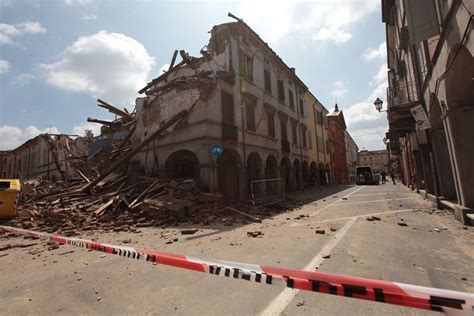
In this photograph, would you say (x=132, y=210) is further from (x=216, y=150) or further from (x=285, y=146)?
(x=285, y=146)

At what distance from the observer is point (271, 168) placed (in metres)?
20.6

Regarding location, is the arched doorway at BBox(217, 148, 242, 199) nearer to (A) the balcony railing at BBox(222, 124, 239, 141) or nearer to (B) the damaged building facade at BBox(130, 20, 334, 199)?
(B) the damaged building facade at BBox(130, 20, 334, 199)

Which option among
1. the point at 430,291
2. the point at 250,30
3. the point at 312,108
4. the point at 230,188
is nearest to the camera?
the point at 430,291

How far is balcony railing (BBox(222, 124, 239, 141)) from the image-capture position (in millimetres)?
15008

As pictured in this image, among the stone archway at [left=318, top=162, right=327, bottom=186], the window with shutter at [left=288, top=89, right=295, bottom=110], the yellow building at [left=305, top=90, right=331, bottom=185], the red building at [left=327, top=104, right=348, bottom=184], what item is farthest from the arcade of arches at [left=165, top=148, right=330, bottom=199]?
the red building at [left=327, top=104, right=348, bottom=184]

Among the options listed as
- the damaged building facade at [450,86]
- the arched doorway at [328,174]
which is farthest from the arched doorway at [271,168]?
the arched doorway at [328,174]

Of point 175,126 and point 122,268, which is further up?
point 175,126

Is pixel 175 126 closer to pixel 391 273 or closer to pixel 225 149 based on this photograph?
pixel 225 149

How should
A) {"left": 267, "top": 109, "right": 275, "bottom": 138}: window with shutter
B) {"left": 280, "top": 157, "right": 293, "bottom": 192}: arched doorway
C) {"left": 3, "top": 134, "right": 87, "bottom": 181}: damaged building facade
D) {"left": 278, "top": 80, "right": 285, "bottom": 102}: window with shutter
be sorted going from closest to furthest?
{"left": 267, "top": 109, "right": 275, "bottom": 138}: window with shutter < {"left": 280, "top": 157, "right": 293, "bottom": 192}: arched doorway < {"left": 278, "top": 80, "right": 285, "bottom": 102}: window with shutter < {"left": 3, "top": 134, "right": 87, "bottom": 181}: damaged building facade

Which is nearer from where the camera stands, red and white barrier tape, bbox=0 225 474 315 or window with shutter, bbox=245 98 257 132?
red and white barrier tape, bbox=0 225 474 315

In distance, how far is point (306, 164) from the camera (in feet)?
89.6

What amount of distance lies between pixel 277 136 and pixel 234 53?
24.9 ft

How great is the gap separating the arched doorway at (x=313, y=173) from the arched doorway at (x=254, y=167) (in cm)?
1166

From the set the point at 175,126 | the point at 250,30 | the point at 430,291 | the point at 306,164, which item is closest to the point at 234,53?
the point at 250,30
